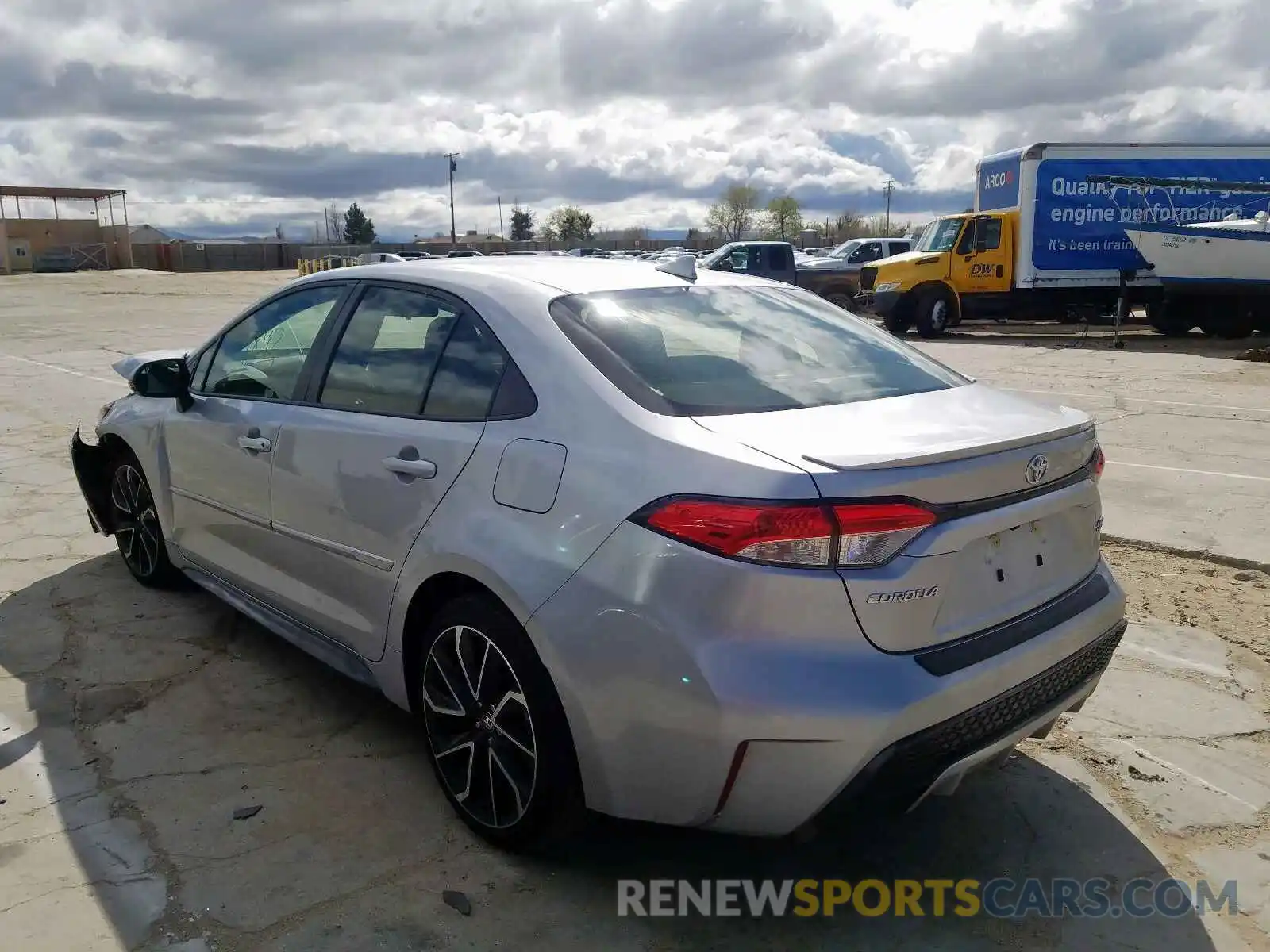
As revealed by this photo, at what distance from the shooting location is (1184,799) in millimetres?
3041

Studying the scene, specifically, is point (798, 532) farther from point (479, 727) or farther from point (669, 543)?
point (479, 727)

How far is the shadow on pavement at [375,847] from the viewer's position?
247cm

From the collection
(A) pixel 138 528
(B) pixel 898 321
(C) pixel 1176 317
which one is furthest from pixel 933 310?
(A) pixel 138 528

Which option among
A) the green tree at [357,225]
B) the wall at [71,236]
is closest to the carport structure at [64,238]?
the wall at [71,236]

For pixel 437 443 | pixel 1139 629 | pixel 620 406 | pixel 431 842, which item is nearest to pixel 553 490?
pixel 620 406

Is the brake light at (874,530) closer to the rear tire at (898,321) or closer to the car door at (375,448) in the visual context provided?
the car door at (375,448)

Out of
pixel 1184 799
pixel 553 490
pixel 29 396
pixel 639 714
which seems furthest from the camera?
pixel 29 396

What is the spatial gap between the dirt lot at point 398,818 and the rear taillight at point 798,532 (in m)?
0.89

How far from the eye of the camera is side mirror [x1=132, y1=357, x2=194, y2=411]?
4055 mm

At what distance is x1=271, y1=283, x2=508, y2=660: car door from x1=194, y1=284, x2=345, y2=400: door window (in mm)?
209

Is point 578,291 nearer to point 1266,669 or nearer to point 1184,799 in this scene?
point 1184,799

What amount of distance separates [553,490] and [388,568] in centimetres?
74

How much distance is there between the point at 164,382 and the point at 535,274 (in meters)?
1.88

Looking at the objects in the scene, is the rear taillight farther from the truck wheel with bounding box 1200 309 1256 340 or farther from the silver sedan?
the truck wheel with bounding box 1200 309 1256 340
